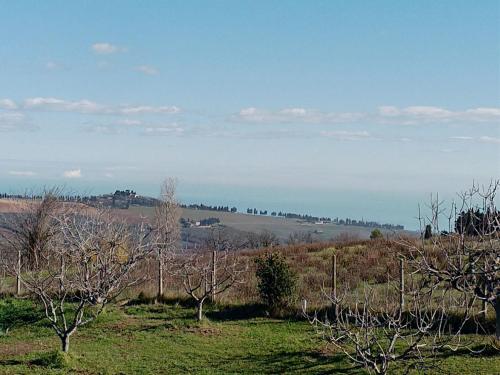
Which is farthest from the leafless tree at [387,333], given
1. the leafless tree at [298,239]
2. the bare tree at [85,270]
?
the leafless tree at [298,239]

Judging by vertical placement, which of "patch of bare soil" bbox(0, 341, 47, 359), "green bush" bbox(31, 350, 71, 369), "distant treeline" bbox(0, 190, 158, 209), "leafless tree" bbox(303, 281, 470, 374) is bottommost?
"patch of bare soil" bbox(0, 341, 47, 359)

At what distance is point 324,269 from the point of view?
21.7 m

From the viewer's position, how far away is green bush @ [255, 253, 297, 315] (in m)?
15.0

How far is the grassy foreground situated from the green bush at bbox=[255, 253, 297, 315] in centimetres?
62

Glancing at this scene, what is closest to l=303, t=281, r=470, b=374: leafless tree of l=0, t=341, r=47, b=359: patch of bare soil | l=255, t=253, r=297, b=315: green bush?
l=255, t=253, r=297, b=315: green bush

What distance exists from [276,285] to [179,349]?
386 centimetres

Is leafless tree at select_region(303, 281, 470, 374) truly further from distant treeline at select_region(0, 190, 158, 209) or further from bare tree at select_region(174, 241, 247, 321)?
distant treeline at select_region(0, 190, 158, 209)

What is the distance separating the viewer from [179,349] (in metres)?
11.8

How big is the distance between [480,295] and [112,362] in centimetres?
666

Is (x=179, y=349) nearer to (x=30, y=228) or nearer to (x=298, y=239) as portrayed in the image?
(x=30, y=228)

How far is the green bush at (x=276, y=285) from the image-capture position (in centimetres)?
1502

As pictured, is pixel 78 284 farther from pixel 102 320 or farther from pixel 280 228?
pixel 280 228

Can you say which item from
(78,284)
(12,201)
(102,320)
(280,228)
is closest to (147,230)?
(102,320)

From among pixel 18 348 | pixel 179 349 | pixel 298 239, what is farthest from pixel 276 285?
pixel 298 239
